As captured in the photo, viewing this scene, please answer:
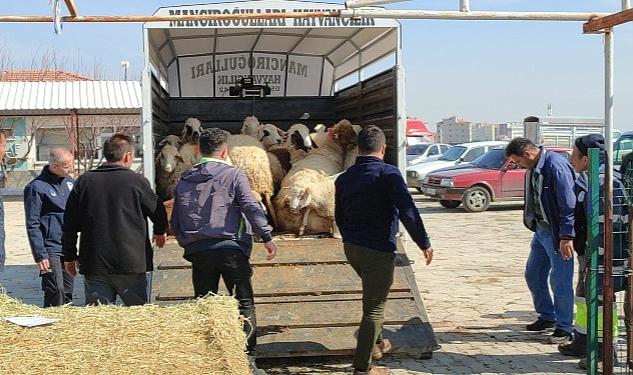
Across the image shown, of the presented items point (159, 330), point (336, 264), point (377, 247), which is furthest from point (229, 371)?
point (336, 264)

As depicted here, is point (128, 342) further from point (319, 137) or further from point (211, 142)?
point (319, 137)

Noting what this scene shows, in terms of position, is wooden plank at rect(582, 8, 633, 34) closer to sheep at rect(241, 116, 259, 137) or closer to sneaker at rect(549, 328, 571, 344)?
sneaker at rect(549, 328, 571, 344)

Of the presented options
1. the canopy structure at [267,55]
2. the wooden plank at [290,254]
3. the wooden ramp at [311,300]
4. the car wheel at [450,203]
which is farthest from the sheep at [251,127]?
the car wheel at [450,203]

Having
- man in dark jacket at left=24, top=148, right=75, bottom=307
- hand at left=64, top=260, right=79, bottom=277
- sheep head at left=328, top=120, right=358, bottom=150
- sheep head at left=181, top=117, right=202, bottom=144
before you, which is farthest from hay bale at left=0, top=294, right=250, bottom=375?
sheep head at left=181, top=117, right=202, bottom=144

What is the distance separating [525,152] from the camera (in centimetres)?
718

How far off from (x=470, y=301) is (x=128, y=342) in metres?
5.89

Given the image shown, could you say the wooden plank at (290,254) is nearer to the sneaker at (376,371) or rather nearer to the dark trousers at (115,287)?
the dark trousers at (115,287)

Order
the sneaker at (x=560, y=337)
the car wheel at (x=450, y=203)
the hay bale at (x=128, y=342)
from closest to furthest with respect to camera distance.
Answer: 1. the hay bale at (x=128, y=342)
2. the sneaker at (x=560, y=337)
3. the car wheel at (x=450, y=203)

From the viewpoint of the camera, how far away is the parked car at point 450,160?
23.6 meters

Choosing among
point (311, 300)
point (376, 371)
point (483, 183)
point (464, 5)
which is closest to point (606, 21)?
point (464, 5)

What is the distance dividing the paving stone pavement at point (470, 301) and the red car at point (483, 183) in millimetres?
1905

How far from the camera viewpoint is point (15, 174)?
33406 millimetres

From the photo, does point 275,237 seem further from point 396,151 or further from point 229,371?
point 229,371

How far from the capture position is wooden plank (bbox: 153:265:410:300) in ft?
22.9
